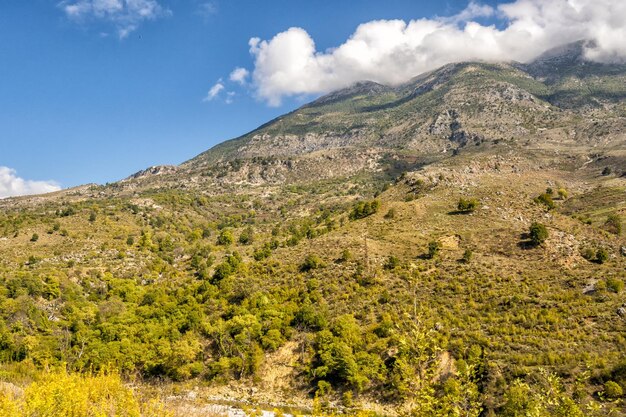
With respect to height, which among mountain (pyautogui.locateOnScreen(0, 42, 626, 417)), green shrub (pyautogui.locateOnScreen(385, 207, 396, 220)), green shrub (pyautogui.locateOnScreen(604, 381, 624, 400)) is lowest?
green shrub (pyautogui.locateOnScreen(604, 381, 624, 400))

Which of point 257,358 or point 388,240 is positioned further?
point 388,240

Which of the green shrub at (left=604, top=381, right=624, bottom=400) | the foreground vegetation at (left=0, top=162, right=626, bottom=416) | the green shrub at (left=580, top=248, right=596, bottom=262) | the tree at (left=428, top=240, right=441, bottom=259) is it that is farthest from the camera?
the tree at (left=428, top=240, right=441, bottom=259)

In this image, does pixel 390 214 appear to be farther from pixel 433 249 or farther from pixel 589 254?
pixel 589 254

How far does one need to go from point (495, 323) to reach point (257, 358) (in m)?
24.9

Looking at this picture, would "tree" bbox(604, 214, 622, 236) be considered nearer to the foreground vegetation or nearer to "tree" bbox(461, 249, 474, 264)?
the foreground vegetation

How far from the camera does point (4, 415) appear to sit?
1634cm

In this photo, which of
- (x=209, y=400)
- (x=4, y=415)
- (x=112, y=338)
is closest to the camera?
(x=4, y=415)

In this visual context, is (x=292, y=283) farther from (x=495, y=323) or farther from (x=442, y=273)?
(x=495, y=323)

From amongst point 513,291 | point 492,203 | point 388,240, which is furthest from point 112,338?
point 492,203

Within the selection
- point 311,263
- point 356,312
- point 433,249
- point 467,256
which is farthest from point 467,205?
point 356,312

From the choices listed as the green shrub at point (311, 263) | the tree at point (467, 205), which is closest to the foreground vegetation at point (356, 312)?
the green shrub at point (311, 263)

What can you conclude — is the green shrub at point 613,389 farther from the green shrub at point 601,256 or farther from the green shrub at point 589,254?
the green shrub at point 589,254

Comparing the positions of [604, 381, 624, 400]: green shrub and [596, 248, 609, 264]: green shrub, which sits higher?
[596, 248, 609, 264]: green shrub

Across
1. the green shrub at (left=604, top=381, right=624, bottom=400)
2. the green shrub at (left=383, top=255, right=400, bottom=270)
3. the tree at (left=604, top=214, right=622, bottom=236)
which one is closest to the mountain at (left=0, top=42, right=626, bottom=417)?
the green shrub at (left=604, top=381, right=624, bottom=400)
